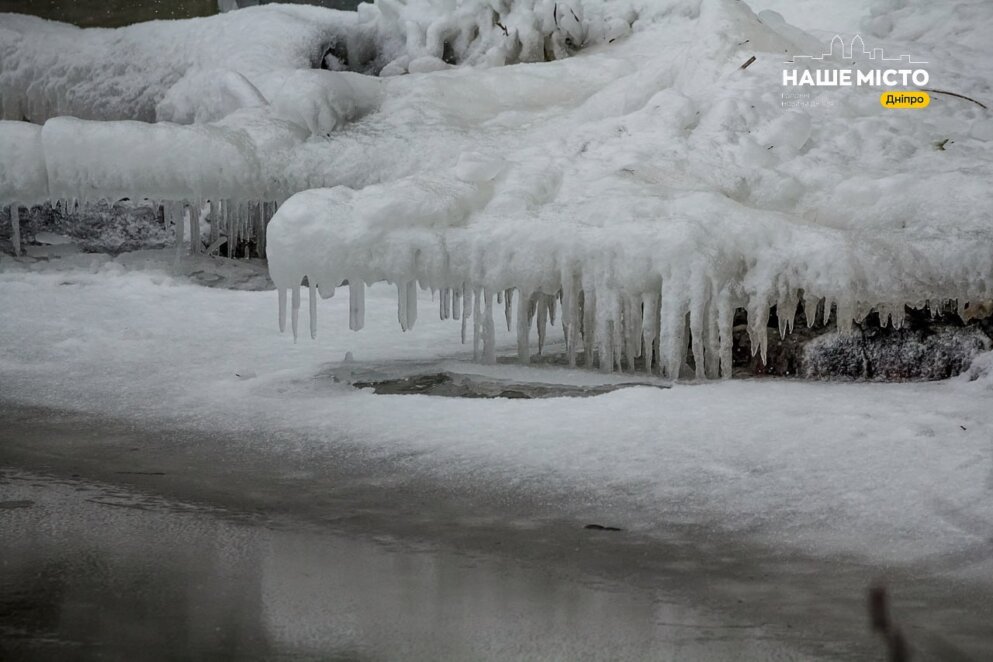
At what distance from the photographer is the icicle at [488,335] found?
4.13 metres

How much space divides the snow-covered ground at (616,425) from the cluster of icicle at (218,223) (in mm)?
831

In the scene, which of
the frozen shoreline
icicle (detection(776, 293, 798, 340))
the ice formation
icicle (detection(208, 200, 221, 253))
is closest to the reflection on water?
the frozen shoreline

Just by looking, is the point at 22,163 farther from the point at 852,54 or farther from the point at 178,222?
the point at 852,54

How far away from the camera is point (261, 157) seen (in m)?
5.31

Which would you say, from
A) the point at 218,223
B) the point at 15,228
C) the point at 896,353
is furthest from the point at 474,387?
the point at 15,228

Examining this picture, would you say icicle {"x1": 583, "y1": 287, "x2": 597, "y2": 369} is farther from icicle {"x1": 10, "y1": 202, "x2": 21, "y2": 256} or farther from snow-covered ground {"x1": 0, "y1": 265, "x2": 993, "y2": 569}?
icicle {"x1": 10, "y1": 202, "x2": 21, "y2": 256}

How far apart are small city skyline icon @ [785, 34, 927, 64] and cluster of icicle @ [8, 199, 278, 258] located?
277 centimetres

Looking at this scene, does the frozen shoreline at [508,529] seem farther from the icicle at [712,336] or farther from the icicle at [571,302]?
the icicle at [712,336]

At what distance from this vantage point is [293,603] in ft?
6.78

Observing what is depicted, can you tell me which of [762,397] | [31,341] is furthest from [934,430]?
[31,341]

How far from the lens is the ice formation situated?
3.90 metres

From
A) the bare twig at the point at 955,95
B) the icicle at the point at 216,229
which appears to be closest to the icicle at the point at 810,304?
the bare twig at the point at 955,95

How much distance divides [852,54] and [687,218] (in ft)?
6.74

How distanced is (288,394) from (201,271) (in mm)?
2871
